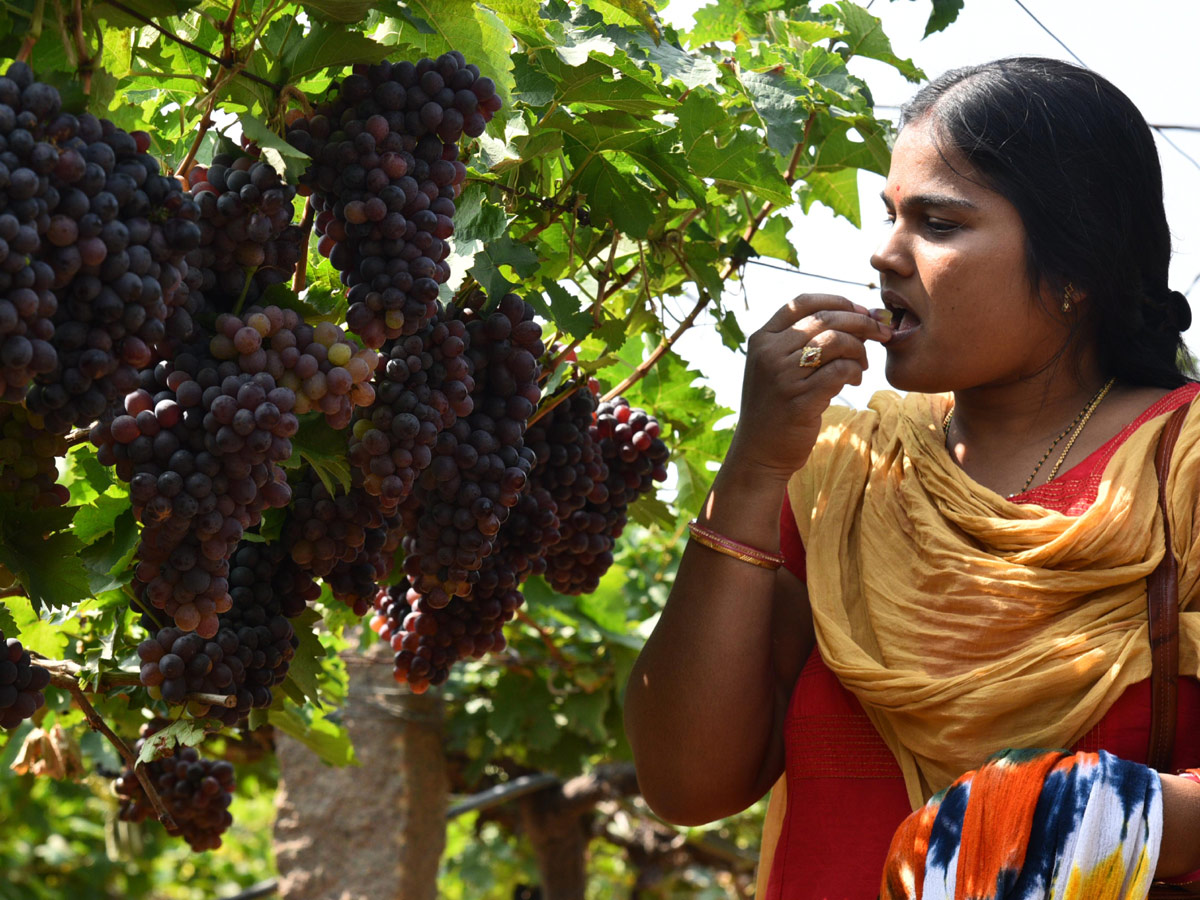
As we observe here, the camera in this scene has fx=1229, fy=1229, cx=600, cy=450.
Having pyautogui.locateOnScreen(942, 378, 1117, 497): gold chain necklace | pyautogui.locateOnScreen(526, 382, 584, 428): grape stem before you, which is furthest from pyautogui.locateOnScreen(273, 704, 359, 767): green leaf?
pyautogui.locateOnScreen(942, 378, 1117, 497): gold chain necklace

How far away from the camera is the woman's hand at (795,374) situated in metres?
1.70

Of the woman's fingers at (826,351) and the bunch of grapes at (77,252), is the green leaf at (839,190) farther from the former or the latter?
the bunch of grapes at (77,252)

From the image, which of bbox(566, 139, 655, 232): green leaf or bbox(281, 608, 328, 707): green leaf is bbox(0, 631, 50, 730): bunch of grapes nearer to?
bbox(281, 608, 328, 707): green leaf

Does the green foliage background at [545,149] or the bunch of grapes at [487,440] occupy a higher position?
the green foliage background at [545,149]

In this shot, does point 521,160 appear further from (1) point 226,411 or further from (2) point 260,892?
(2) point 260,892

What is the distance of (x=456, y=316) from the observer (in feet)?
4.94

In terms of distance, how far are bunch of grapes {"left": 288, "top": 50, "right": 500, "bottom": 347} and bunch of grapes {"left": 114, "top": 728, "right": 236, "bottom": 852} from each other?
4.09 feet

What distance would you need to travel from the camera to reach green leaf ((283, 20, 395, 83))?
123 cm

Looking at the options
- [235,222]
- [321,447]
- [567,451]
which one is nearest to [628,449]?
[567,451]

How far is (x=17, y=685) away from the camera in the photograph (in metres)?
1.28

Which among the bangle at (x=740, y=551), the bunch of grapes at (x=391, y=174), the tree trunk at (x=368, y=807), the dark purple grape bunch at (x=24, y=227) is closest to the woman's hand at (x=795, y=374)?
the bangle at (x=740, y=551)

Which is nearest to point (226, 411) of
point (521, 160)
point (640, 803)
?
point (521, 160)

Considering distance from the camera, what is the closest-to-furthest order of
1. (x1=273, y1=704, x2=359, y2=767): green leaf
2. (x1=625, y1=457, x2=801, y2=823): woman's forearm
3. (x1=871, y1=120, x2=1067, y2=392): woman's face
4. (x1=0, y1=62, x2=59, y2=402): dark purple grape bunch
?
(x1=0, y1=62, x2=59, y2=402): dark purple grape bunch → (x1=871, y1=120, x2=1067, y2=392): woman's face → (x1=625, y1=457, x2=801, y2=823): woman's forearm → (x1=273, y1=704, x2=359, y2=767): green leaf

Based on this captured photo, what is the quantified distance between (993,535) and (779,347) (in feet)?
1.28
